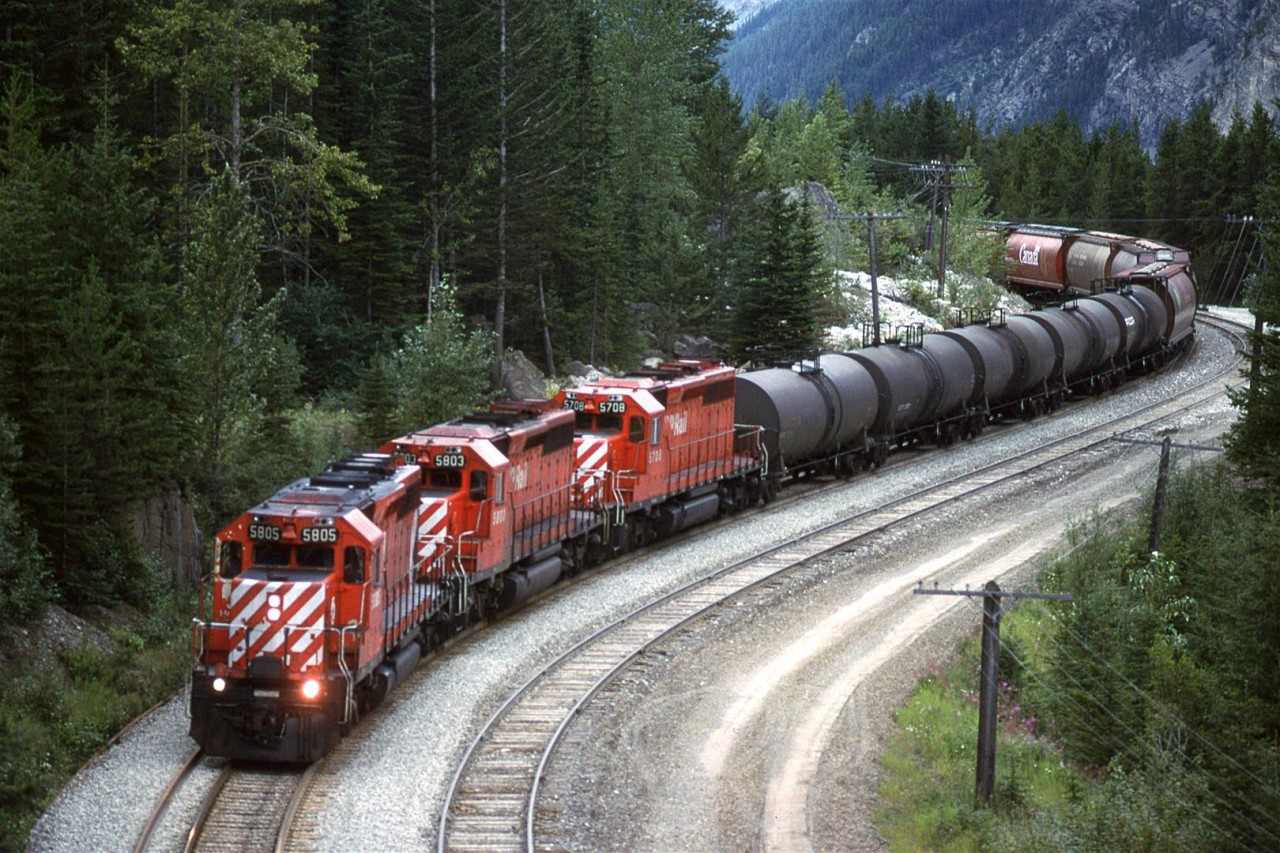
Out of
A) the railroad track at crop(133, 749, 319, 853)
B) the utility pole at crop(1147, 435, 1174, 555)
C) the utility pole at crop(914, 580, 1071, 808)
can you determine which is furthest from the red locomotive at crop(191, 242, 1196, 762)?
the utility pole at crop(1147, 435, 1174, 555)

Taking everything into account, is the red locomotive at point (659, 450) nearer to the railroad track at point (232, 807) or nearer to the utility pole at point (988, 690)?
the railroad track at point (232, 807)

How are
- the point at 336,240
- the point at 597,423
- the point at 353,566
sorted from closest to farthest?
the point at 353,566 < the point at 597,423 < the point at 336,240

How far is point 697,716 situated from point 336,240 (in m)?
37.6

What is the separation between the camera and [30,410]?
1033 inches

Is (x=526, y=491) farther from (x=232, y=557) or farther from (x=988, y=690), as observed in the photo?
(x=988, y=690)

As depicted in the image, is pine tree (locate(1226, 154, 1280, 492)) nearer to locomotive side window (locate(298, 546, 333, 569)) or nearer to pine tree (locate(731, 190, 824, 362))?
locomotive side window (locate(298, 546, 333, 569))

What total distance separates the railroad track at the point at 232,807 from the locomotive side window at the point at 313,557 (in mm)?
2619

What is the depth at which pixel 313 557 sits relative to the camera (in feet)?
67.4

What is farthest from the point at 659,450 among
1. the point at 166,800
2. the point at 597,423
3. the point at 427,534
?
the point at 166,800

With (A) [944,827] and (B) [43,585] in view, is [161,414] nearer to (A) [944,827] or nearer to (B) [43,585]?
(B) [43,585]

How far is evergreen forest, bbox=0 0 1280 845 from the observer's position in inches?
1057

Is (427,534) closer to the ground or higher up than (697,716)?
higher up

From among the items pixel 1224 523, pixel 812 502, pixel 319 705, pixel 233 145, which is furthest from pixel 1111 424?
pixel 319 705

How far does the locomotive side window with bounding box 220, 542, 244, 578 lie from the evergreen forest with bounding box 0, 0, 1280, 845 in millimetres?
3032
